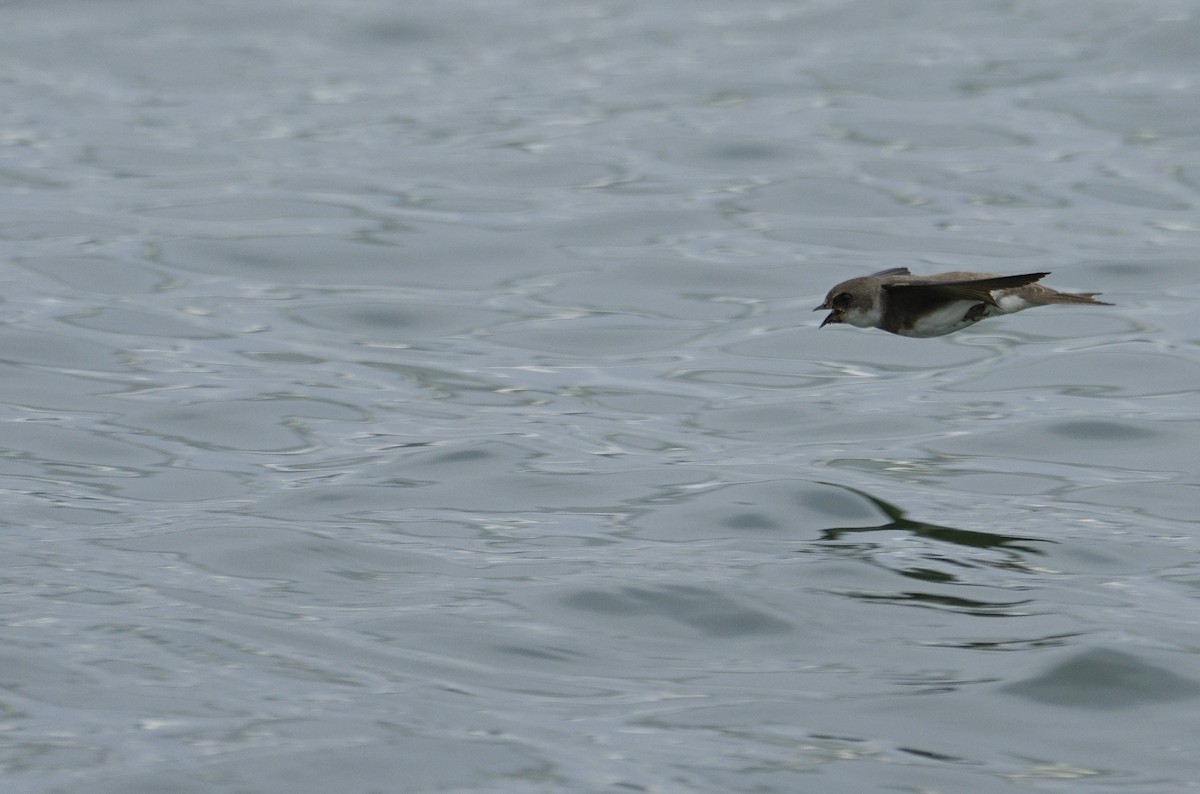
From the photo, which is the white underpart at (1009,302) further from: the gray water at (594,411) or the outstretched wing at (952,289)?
the gray water at (594,411)

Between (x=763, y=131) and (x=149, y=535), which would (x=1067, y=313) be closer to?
(x=763, y=131)

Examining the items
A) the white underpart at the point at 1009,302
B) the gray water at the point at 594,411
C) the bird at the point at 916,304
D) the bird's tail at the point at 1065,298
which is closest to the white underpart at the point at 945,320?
the bird at the point at 916,304

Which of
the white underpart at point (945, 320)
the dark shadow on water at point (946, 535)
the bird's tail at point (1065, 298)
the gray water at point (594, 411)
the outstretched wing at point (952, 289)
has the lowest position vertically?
the dark shadow on water at point (946, 535)

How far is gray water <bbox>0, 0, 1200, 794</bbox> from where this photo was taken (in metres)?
7.85

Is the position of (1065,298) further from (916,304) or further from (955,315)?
(916,304)

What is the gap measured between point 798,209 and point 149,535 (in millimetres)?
10604

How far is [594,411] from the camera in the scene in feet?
45.0

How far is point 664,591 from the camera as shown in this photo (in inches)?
374

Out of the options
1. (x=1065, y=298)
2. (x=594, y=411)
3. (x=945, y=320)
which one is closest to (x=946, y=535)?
(x=945, y=320)

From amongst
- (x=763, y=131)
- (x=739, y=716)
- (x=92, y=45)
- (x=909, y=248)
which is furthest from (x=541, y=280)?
(x=92, y=45)

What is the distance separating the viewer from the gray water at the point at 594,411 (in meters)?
7.85

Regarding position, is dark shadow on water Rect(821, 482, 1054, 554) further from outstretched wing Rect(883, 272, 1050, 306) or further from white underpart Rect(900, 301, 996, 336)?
outstretched wing Rect(883, 272, 1050, 306)

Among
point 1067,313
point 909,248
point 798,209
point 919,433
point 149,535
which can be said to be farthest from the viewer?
point 798,209

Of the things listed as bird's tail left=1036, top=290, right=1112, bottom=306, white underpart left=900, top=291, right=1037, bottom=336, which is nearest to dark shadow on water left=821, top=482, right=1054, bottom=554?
white underpart left=900, top=291, right=1037, bottom=336
